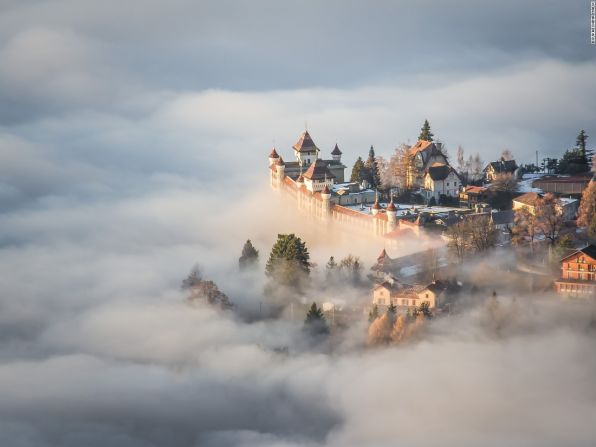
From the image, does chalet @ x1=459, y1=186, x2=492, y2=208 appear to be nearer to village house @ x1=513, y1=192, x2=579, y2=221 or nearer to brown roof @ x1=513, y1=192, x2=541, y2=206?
village house @ x1=513, y1=192, x2=579, y2=221

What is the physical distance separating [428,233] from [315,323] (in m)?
13.8

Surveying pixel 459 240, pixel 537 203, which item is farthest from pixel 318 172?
pixel 459 240

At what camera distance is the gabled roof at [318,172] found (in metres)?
130

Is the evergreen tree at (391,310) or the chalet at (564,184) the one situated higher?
the chalet at (564,184)

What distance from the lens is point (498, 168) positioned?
131500mm

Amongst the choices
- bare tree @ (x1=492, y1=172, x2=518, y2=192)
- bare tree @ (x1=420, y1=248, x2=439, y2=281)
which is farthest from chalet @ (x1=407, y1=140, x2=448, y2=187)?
bare tree @ (x1=420, y1=248, x2=439, y2=281)

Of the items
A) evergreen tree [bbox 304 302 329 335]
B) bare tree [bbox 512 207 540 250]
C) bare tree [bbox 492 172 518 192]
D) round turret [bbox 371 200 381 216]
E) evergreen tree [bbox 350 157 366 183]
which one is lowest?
evergreen tree [bbox 304 302 329 335]

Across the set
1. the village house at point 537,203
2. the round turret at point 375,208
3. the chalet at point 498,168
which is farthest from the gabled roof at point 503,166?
the round turret at point 375,208

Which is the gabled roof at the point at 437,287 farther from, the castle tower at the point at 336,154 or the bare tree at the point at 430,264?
the castle tower at the point at 336,154

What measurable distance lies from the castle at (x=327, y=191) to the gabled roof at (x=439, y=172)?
5350 mm

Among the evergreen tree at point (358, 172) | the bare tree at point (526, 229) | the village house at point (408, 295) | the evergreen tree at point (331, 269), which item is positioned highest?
the evergreen tree at point (358, 172)

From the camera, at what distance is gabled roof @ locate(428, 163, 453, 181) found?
127m

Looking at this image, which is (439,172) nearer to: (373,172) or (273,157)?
(373,172)

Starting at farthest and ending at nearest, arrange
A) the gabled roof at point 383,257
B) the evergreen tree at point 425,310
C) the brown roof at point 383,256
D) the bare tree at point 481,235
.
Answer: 1. the brown roof at point 383,256
2. the gabled roof at point 383,257
3. the bare tree at point 481,235
4. the evergreen tree at point 425,310
